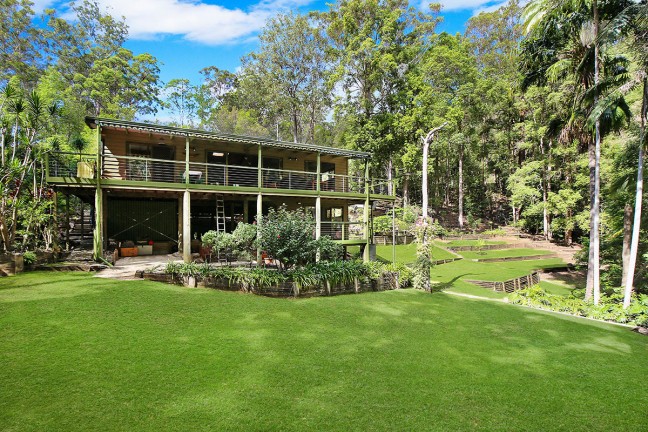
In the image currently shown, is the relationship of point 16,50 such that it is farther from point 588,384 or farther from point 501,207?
point 501,207

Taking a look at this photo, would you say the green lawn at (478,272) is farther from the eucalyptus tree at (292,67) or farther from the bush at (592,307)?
the eucalyptus tree at (292,67)

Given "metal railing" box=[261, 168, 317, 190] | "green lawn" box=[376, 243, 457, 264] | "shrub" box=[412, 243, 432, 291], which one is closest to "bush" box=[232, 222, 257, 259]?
"metal railing" box=[261, 168, 317, 190]

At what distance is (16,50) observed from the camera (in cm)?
4081

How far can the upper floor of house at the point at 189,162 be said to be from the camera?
544 inches

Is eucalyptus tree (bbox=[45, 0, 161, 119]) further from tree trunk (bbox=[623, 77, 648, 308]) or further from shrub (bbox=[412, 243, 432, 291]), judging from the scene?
tree trunk (bbox=[623, 77, 648, 308])

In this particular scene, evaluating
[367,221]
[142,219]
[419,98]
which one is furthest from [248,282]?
[419,98]

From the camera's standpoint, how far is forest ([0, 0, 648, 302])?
1494 cm

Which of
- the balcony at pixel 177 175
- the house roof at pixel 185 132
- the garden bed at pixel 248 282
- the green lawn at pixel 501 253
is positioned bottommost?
the green lawn at pixel 501 253

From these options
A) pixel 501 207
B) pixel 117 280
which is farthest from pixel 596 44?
pixel 501 207

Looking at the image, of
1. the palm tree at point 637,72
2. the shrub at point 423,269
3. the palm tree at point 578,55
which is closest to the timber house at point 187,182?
the shrub at point 423,269

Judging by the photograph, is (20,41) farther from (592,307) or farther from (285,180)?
(592,307)

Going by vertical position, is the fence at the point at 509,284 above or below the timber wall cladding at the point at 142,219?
below

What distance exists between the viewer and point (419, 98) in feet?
110

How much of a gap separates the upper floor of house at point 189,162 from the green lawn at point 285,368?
6.45m
